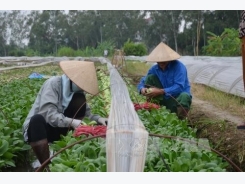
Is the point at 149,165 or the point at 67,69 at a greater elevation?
the point at 67,69

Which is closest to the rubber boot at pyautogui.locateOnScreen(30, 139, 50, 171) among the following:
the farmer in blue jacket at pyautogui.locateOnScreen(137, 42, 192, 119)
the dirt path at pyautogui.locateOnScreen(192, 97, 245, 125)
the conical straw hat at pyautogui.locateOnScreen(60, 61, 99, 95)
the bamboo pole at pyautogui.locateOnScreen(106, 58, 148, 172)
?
the conical straw hat at pyautogui.locateOnScreen(60, 61, 99, 95)

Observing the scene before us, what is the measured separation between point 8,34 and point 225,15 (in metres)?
21.6

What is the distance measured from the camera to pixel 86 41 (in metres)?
33.8

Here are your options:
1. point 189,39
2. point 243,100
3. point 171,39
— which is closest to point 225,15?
point 189,39

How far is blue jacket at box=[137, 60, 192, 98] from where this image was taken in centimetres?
401

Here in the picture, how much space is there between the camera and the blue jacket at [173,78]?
4.01 m

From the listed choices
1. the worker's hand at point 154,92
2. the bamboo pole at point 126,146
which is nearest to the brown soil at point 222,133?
the worker's hand at point 154,92

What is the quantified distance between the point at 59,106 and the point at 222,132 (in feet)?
5.22

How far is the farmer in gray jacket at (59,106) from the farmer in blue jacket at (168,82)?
1118 millimetres

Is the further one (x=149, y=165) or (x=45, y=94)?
(x=45, y=94)

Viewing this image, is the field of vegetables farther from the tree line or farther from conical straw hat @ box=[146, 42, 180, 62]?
the tree line

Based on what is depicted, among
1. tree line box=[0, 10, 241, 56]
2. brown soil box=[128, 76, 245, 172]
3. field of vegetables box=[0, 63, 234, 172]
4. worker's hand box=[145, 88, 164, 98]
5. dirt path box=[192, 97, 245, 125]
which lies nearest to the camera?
field of vegetables box=[0, 63, 234, 172]

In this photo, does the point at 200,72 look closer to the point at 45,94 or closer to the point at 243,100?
the point at 243,100

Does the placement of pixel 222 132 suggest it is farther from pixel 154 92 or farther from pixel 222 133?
pixel 154 92
